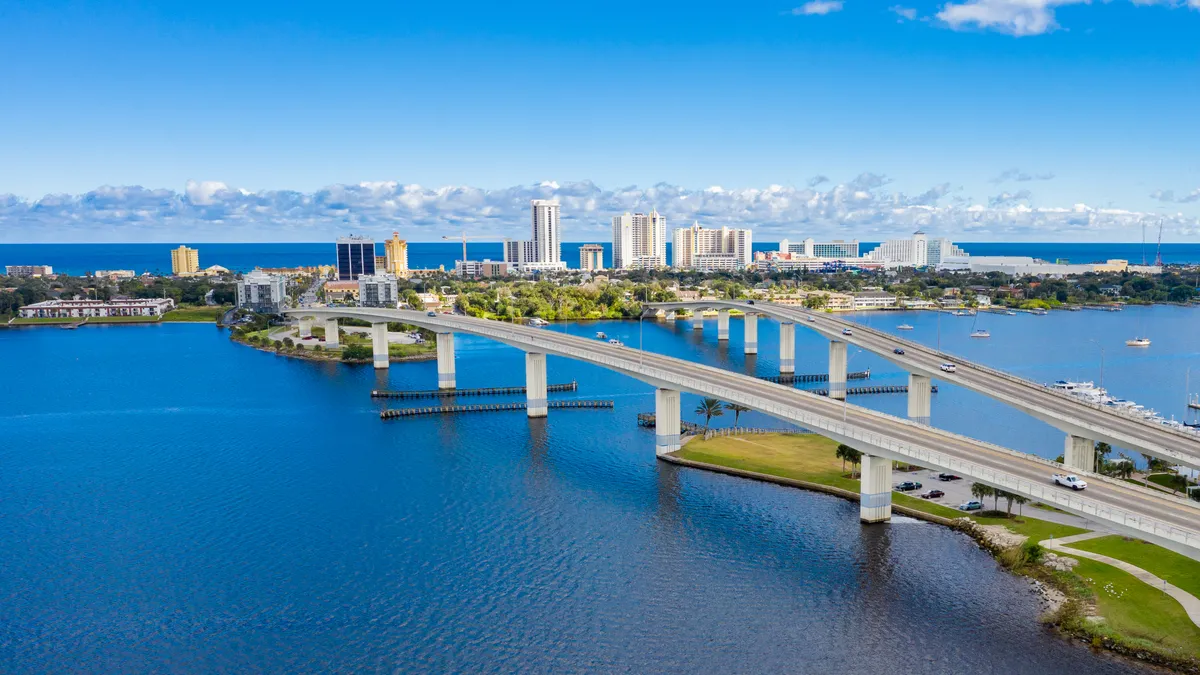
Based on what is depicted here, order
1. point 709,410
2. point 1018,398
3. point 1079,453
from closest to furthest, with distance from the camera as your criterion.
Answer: point 1079,453 < point 1018,398 < point 709,410

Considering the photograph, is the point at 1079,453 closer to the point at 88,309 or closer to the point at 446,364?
the point at 446,364

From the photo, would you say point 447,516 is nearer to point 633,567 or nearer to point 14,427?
point 633,567

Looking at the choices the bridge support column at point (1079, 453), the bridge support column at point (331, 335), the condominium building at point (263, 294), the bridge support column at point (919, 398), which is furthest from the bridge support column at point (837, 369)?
the condominium building at point (263, 294)

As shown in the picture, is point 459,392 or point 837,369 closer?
point 459,392

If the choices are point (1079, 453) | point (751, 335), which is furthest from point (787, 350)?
point (1079, 453)

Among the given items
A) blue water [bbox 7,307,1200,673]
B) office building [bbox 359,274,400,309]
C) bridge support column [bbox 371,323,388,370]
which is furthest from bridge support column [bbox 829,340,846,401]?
office building [bbox 359,274,400,309]

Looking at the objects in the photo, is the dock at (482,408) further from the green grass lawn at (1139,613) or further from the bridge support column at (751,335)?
the green grass lawn at (1139,613)
